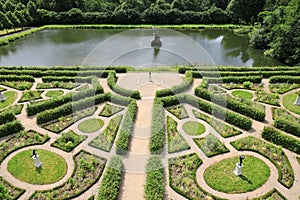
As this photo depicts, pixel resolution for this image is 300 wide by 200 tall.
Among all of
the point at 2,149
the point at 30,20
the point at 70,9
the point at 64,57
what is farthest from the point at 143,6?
the point at 2,149

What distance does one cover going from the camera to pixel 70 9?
194ft

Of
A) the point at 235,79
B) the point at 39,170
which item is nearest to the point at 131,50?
the point at 235,79

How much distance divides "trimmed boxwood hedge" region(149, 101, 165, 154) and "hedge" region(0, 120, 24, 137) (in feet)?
29.3

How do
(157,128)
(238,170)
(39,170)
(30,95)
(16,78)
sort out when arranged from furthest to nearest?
(16,78) → (30,95) → (157,128) → (39,170) → (238,170)

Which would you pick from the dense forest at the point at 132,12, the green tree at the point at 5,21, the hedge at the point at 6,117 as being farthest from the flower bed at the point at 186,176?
the green tree at the point at 5,21

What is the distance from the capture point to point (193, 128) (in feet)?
58.2

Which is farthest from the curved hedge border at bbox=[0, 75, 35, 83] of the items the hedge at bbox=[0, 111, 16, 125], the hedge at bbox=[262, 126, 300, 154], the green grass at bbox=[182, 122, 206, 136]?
the hedge at bbox=[262, 126, 300, 154]

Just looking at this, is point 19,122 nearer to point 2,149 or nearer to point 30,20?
point 2,149

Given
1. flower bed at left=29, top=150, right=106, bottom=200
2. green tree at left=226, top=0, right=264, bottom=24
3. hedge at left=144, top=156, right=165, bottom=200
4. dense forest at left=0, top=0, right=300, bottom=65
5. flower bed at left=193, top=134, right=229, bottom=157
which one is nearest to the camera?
hedge at left=144, top=156, right=165, bottom=200

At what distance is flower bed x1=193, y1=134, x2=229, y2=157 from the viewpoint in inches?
Answer: 610

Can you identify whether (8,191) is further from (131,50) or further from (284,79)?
(131,50)

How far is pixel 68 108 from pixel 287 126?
50.5 feet

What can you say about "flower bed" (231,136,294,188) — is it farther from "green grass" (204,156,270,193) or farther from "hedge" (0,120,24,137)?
"hedge" (0,120,24,137)

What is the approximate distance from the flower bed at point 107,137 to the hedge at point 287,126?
10.9m
